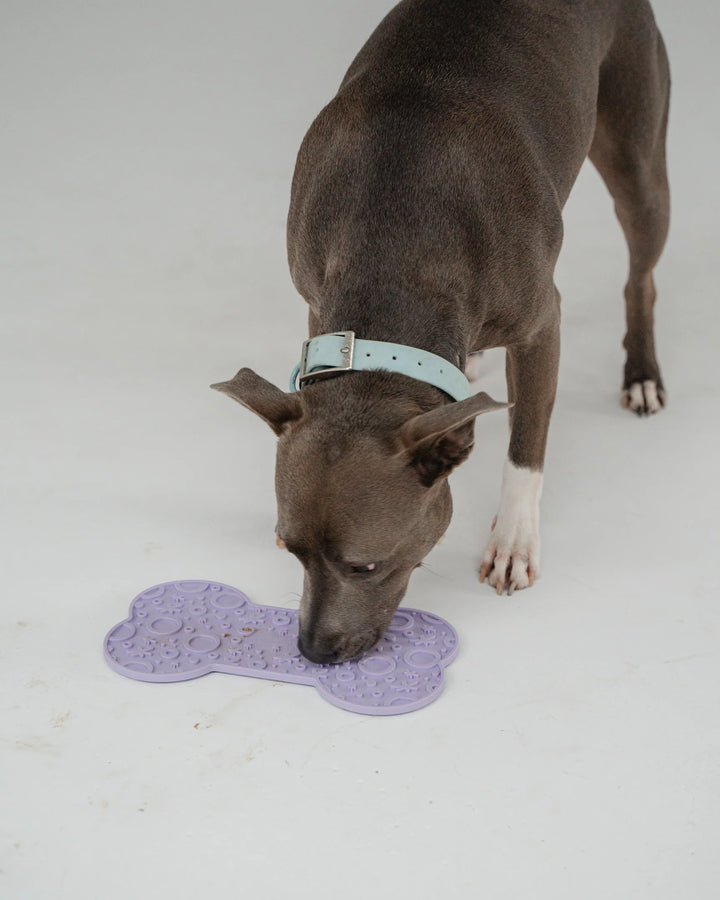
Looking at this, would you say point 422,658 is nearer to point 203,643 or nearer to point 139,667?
point 203,643

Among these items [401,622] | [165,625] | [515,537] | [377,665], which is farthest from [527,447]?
[165,625]

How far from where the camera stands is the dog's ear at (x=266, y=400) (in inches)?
114

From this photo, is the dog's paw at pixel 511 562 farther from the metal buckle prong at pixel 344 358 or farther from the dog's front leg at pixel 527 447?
the metal buckle prong at pixel 344 358

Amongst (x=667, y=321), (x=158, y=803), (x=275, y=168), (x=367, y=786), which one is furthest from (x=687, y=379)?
(x=158, y=803)

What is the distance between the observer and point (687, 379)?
520 cm

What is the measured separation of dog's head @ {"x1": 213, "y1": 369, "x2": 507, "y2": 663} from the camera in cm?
283

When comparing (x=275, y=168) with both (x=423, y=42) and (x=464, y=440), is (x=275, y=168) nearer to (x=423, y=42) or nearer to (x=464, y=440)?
(x=423, y=42)

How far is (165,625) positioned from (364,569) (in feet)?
2.53

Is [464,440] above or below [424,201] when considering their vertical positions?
below

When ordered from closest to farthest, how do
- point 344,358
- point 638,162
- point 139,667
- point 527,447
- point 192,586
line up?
1. point 344,358
2. point 139,667
3. point 192,586
4. point 527,447
5. point 638,162

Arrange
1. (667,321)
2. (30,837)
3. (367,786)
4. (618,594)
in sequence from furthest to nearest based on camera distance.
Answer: (667,321) < (618,594) < (367,786) < (30,837)

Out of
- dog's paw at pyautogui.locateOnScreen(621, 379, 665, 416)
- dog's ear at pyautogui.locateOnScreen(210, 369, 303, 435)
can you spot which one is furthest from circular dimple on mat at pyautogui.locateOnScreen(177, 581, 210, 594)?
dog's paw at pyautogui.locateOnScreen(621, 379, 665, 416)

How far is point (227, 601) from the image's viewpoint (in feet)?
11.6

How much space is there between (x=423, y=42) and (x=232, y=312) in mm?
2329
